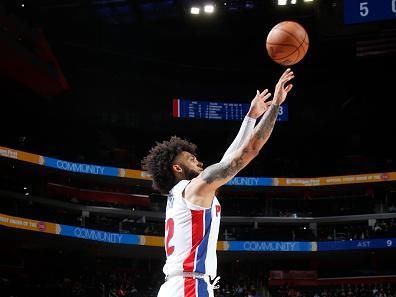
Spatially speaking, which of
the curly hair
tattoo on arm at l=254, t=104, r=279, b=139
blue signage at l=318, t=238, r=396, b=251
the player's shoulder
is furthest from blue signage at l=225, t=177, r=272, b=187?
tattoo on arm at l=254, t=104, r=279, b=139

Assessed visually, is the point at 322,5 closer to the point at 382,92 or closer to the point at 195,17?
the point at 195,17

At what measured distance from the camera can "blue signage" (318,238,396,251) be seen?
25969mm

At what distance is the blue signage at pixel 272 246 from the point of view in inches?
1034

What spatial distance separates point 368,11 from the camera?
10.5 metres

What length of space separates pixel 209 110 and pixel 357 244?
9126 mm

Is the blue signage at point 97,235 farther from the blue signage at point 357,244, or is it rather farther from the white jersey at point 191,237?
the white jersey at point 191,237

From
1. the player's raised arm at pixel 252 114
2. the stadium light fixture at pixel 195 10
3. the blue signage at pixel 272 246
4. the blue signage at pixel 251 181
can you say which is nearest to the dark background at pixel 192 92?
the blue signage at pixel 251 181

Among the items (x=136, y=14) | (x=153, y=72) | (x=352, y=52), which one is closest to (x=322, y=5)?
(x=136, y=14)

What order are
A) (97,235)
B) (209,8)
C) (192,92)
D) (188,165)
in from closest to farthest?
(188,165), (209,8), (97,235), (192,92)

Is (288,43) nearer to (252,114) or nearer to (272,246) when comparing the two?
(252,114)

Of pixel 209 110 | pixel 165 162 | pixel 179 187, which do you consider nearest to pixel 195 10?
pixel 209 110

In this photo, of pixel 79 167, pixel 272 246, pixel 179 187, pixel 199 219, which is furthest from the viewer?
pixel 272 246

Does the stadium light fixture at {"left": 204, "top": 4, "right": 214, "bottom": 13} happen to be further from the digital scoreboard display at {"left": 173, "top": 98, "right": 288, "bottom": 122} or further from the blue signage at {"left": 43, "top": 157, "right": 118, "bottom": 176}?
the blue signage at {"left": 43, "top": 157, "right": 118, "bottom": 176}

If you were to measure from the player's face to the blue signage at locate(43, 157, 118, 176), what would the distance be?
21.2m
